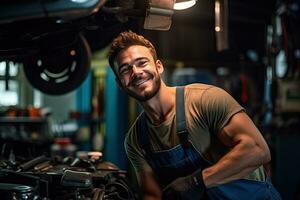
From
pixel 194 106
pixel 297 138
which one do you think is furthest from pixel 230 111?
pixel 297 138

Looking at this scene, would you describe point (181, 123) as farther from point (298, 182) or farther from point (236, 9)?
point (236, 9)

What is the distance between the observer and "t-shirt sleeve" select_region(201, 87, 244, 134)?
1756mm

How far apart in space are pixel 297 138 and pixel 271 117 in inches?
17.2

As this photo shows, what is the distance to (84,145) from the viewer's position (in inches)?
219

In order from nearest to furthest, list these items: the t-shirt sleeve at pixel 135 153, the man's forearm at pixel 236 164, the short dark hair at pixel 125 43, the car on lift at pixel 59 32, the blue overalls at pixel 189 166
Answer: the car on lift at pixel 59 32, the man's forearm at pixel 236 164, the blue overalls at pixel 189 166, the short dark hair at pixel 125 43, the t-shirt sleeve at pixel 135 153

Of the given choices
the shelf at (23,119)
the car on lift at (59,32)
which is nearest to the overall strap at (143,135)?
the car on lift at (59,32)

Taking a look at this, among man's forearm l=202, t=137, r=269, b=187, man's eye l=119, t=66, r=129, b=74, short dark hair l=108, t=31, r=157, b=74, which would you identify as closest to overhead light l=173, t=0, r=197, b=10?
short dark hair l=108, t=31, r=157, b=74

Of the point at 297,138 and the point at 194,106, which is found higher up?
the point at 194,106

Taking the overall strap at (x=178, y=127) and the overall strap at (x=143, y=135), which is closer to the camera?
the overall strap at (x=178, y=127)

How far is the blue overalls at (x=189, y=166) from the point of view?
180cm

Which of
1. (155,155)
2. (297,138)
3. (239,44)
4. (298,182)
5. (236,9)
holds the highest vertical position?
(236,9)

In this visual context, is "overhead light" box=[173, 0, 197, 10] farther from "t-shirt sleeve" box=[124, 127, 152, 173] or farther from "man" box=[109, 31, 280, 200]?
"t-shirt sleeve" box=[124, 127, 152, 173]

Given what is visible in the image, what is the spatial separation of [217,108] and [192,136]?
17cm

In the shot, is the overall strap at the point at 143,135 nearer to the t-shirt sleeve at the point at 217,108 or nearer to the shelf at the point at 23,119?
the t-shirt sleeve at the point at 217,108
